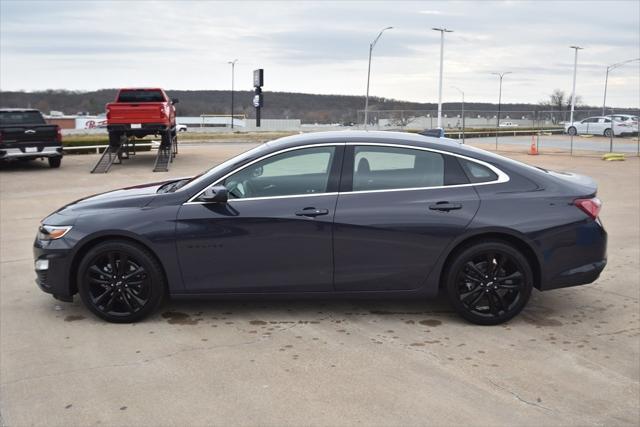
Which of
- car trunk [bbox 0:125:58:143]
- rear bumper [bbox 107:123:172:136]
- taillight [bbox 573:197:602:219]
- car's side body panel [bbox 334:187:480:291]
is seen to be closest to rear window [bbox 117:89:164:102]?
rear bumper [bbox 107:123:172:136]

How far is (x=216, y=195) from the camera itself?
198 inches

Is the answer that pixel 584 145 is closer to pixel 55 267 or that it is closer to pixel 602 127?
pixel 602 127

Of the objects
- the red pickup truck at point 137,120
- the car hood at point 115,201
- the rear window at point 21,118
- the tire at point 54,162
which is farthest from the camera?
the red pickup truck at point 137,120

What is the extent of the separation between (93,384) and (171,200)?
65.1 inches

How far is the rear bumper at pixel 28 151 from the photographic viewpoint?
1842 centimetres

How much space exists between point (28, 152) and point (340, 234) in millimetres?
16512

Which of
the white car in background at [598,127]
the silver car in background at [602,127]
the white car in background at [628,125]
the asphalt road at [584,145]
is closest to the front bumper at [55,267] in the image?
the asphalt road at [584,145]

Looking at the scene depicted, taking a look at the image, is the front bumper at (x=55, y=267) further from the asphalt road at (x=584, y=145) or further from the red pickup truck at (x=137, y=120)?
the asphalt road at (x=584, y=145)

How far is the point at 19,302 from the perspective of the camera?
5902 millimetres

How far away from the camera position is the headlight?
17.2ft

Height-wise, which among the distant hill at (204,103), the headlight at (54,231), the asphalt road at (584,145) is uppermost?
the distant hill at (204,103)

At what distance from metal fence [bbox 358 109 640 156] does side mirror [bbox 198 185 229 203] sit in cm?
2913

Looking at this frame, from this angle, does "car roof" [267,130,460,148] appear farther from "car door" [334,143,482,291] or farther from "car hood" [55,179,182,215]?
"car hood" [55,179,182,215]

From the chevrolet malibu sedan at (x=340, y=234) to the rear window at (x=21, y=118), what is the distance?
1573 cm
